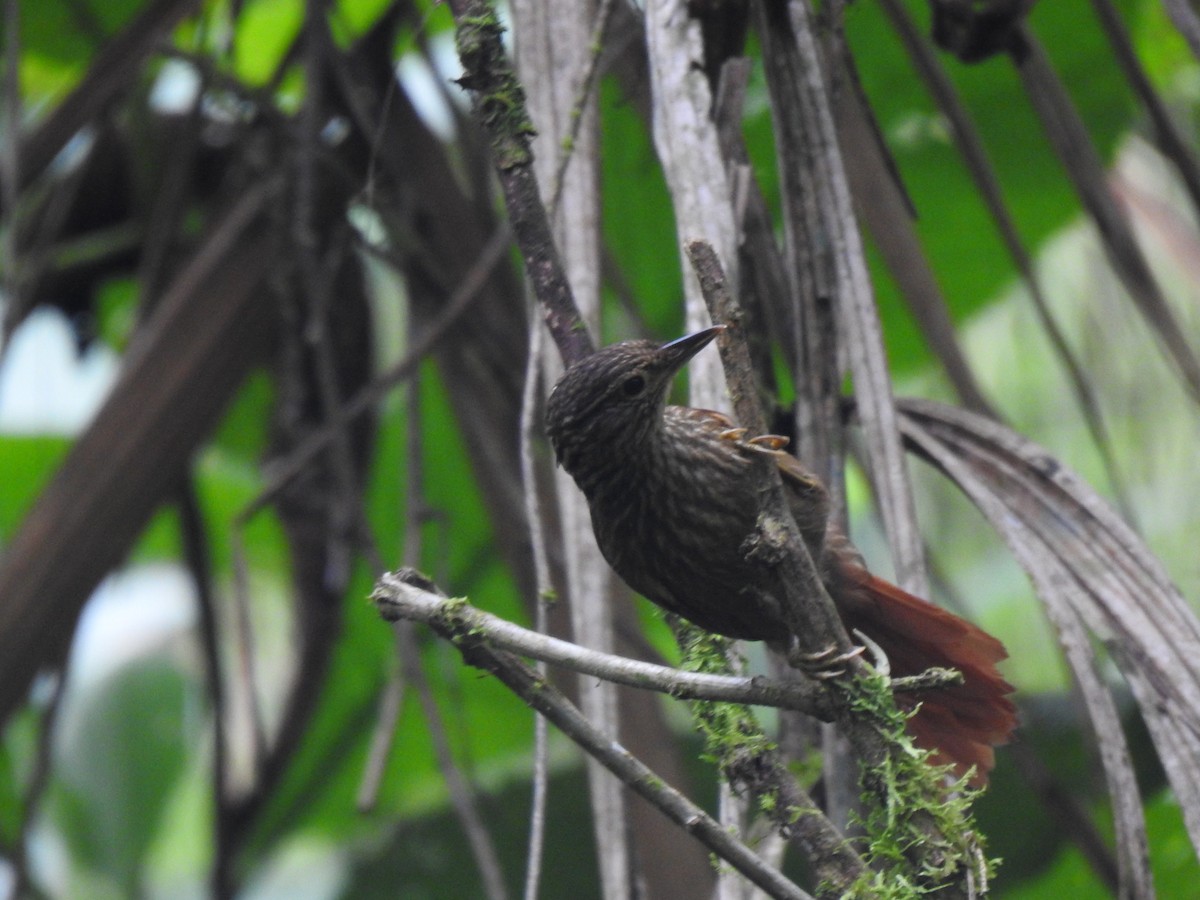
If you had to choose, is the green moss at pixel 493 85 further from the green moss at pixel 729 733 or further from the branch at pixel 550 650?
the green moss at pixel 729 733

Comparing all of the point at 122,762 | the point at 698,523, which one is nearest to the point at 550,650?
the point at 698,523

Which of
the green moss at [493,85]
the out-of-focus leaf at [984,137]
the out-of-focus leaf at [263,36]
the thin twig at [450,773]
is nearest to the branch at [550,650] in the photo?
the green moss at [493,85]

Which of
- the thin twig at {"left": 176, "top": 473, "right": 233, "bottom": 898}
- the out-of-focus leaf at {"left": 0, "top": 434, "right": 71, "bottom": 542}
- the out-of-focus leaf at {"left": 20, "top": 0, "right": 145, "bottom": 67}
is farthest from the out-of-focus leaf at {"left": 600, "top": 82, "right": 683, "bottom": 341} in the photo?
the out-of-focus leaf at {"left": 0, "top": 434, "right": 71, "bottom": 542}

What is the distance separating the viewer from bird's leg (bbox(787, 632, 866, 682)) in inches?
50.4

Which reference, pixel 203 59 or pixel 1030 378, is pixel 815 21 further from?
pixel 1030 378

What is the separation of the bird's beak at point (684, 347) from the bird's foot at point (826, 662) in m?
0.49

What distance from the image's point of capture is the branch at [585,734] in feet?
4.02

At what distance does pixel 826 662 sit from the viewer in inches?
50.5

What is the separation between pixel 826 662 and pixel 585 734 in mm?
236

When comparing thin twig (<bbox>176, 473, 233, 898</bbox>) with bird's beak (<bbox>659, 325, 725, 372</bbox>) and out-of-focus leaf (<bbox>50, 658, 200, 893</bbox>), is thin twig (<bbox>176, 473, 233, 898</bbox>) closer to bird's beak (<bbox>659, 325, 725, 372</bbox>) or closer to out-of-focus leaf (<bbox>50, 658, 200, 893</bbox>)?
out-of-focus leaf (<bbox>50, 658, 200, 893</bbox>)

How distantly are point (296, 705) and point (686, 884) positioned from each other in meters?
1.37

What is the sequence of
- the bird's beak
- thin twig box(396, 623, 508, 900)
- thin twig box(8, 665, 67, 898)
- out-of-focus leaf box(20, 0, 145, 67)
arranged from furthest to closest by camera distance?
out-of-focus leaf box(20, 0, 145, 67) < thin twig box(8, 665, 67, 898) < thin twig box(396, 623, 508, 900) < the bird's beak

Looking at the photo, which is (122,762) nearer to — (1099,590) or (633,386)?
(633,386)

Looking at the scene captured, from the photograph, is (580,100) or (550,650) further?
(580,100)
